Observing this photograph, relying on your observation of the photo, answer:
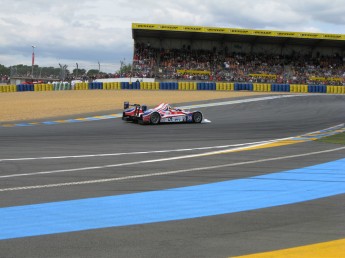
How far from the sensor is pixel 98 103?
91.9 ft

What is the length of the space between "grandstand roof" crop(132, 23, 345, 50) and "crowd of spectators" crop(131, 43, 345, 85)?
1632mm

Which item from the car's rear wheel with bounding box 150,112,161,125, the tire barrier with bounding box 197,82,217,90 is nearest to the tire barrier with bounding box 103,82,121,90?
the tire barrier with bounding box 197,82,217,90

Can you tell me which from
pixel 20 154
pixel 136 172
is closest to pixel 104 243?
pixel 136 172

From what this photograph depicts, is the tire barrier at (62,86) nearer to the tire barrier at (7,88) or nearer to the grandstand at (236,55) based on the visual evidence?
the tire barrier at (7,88)

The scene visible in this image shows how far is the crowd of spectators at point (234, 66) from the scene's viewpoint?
4800 centimetres

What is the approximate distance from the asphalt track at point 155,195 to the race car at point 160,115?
12.8 feet

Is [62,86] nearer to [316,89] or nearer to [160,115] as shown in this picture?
[316,89]

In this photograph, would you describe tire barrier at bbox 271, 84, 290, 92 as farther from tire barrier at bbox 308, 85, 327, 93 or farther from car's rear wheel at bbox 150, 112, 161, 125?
car's rear wheel at bbox 150, 112, 161, 125

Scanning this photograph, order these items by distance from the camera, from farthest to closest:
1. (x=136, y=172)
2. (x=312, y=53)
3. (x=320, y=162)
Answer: (x=312, y=53) → (x=320, y=162) → (x=136, y=172)

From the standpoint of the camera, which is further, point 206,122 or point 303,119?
point 303,119

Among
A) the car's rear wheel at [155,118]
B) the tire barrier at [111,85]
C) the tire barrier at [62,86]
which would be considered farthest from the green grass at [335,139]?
the tire barrier at [62,86]

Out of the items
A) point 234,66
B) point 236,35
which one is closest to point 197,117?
point 234,66

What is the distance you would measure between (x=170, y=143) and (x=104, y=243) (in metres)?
8.42

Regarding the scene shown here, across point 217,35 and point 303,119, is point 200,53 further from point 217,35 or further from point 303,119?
point 303,119
